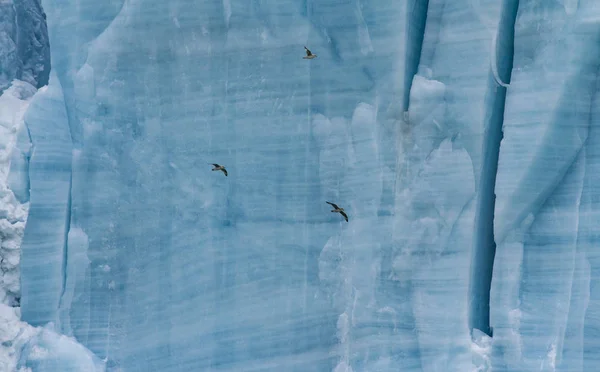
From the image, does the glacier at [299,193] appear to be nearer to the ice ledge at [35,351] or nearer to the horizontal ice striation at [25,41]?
the ice ledge at [35,351]

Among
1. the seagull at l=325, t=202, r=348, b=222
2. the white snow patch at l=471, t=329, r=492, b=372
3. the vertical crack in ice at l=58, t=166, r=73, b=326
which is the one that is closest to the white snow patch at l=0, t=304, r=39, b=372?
the vertical crack in ice at l=58, t=166, r=73, b=326

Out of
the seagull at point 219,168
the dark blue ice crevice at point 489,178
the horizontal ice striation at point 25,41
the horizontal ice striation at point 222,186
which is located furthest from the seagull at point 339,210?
the horizontal ice striation at point 25,41

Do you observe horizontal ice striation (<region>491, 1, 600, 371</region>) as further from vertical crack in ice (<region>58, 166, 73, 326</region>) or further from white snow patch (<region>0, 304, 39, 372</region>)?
white snow patch (<region>0, 304, 39, 372</region>)

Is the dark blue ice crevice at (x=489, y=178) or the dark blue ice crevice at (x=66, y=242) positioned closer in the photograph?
the dark blue ice crevice at (x=489, y=178)

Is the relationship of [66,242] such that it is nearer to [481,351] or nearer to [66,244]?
[66,244]

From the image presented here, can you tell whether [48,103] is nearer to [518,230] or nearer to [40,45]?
[40,45]

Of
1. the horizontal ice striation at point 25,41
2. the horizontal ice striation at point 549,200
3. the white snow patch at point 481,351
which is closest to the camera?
the horizontal ice striation at point 549,200
